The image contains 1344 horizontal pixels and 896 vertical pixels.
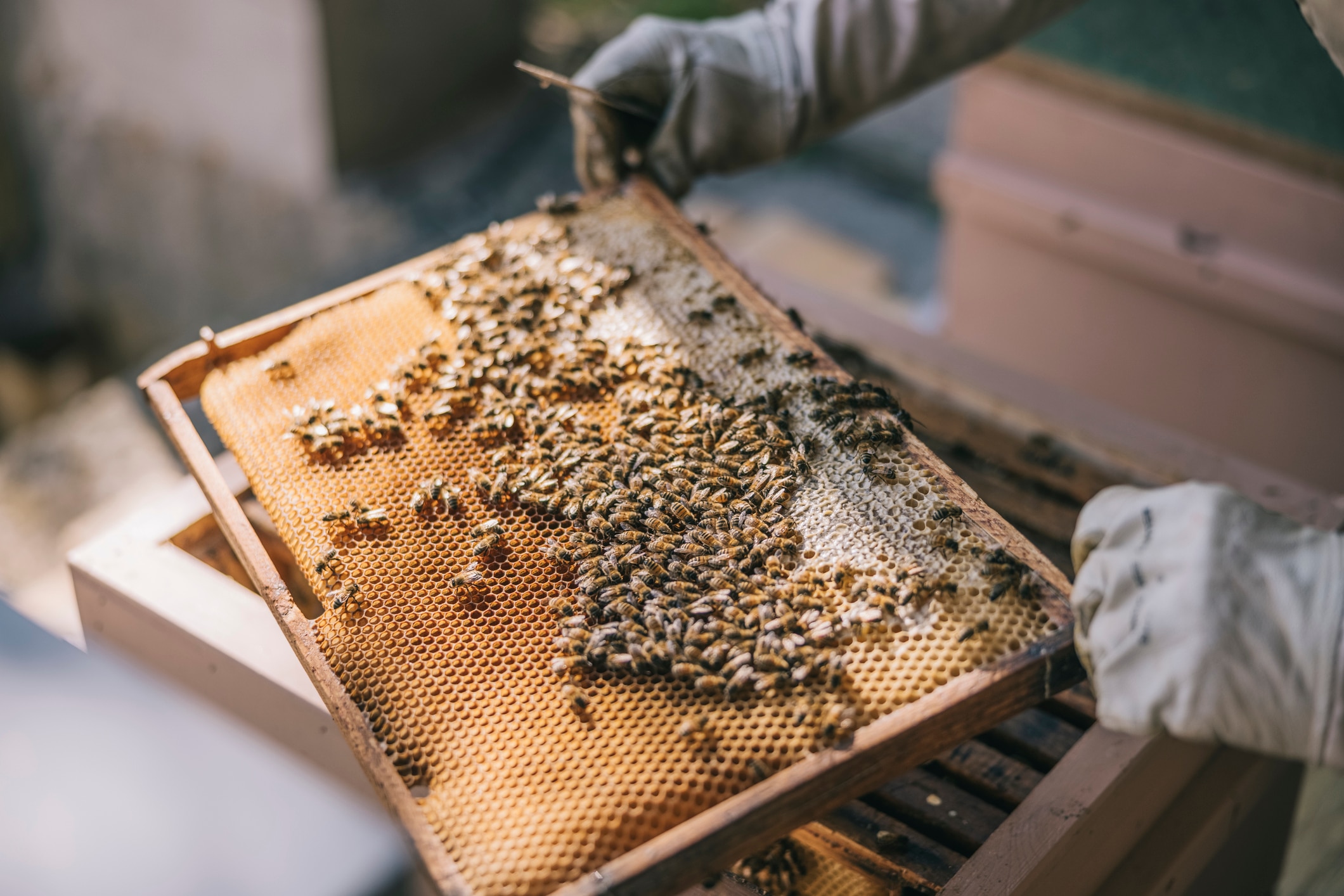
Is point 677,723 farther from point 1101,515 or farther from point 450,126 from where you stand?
point 450,126

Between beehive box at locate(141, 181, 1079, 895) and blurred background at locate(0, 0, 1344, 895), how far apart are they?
1.47 ft

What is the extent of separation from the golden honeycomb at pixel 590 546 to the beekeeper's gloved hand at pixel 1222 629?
7.1 inches

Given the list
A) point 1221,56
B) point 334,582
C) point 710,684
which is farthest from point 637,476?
point 1221,56

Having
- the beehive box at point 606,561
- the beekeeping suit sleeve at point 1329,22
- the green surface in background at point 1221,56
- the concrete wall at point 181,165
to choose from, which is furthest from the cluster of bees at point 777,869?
the concrete wall at point 181,165

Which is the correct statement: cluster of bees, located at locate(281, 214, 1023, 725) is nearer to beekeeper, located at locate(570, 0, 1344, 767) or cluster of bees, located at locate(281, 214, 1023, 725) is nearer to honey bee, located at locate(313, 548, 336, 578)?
honey bee, located at locate(313, 548, 336, 578)

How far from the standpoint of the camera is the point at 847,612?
6.31ft

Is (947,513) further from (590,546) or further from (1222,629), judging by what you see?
(590,546)

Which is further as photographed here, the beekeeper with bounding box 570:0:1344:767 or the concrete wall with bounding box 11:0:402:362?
the concrete wall with bounding box 11:0:402:362

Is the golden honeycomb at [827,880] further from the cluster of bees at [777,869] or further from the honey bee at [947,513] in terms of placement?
the honey bee at [947,513]

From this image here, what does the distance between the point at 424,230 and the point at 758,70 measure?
3.57 metres

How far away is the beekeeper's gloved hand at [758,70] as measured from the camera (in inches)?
119

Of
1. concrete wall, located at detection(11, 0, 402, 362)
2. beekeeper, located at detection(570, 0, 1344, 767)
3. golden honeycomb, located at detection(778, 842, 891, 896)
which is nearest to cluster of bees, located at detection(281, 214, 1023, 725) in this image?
beekeeper, located at detection(570, 0, 1344, 767)

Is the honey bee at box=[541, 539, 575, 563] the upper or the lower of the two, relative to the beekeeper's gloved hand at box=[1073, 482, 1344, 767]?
upper

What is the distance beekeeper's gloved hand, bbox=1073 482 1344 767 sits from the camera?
1.59 metres
